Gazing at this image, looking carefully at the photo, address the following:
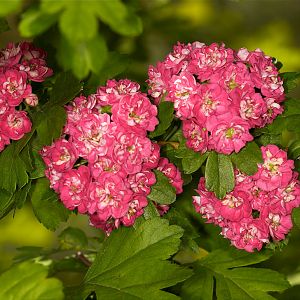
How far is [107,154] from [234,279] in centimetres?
30

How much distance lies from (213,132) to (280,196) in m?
0.13

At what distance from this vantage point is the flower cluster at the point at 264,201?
87 centimetres

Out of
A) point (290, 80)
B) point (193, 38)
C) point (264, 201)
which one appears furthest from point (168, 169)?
point (193, 38)

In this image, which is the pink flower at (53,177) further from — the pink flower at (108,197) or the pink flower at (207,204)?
the pink flower at (207,204)

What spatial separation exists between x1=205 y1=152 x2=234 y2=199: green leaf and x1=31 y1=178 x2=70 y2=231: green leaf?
21 centimetres

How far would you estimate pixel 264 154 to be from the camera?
2.87 feet

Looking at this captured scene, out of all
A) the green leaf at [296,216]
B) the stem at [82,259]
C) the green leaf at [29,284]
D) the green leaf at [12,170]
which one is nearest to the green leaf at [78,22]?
the green leaf at [29,284]

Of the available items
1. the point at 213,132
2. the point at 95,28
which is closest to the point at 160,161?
the point at 213,132

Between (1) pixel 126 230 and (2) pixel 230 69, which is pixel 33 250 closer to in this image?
(1) pixel 126 230

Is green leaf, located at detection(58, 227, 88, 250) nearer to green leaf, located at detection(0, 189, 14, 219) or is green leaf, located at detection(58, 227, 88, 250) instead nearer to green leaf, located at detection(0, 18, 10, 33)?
green leaf, located at detection(0, 189, 14, 219)

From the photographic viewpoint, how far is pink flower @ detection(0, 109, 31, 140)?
86 centimetres

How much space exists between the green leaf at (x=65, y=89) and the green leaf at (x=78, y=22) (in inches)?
12.2

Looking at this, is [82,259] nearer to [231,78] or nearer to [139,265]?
[139,265]

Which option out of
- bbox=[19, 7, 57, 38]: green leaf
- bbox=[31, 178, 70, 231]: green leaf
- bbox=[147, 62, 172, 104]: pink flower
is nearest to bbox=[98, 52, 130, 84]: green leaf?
bbox=[147, 62, 172, 104]: pink flower
